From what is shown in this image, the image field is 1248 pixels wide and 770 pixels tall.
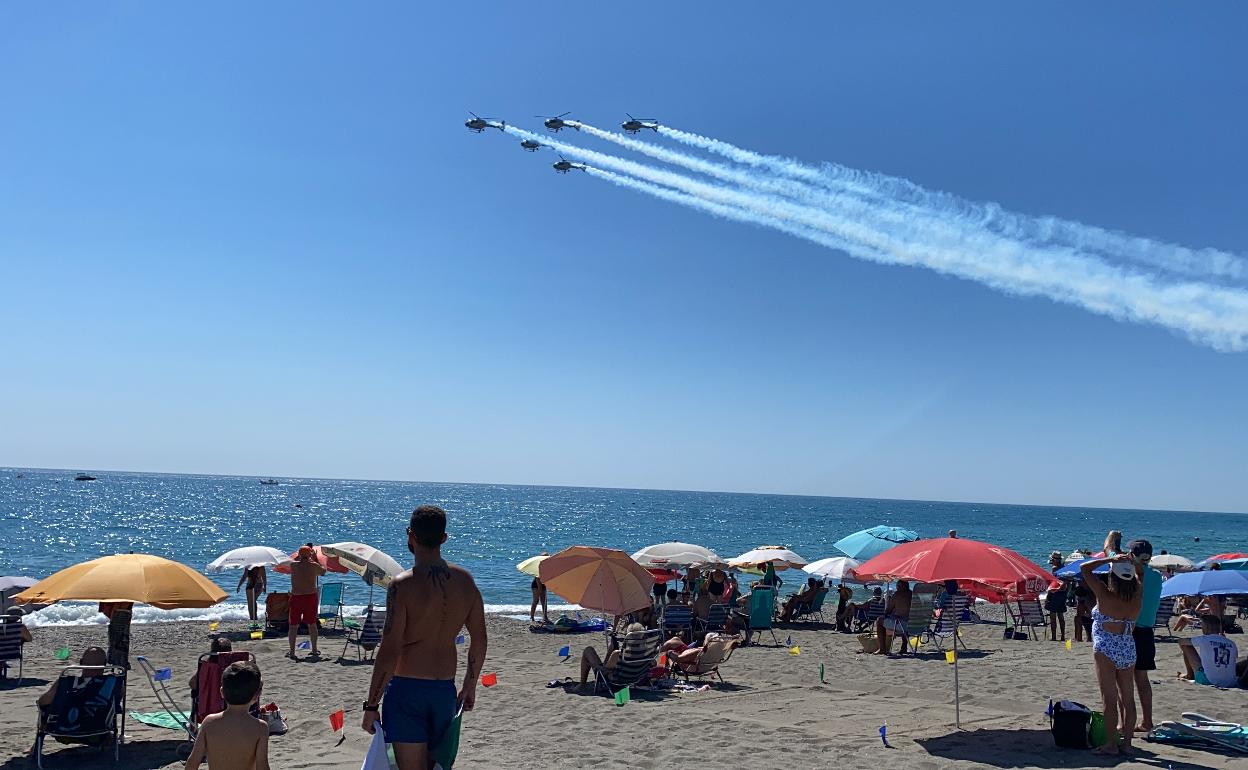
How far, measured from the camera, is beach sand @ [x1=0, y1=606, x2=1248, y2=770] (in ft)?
21.6

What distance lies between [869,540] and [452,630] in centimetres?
1302

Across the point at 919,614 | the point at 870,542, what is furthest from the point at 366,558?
the point at 870,542

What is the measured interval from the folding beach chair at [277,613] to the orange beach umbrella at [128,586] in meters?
7.75

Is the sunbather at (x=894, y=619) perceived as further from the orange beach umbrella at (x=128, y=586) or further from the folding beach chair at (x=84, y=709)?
the folding beach chair at (x=84, y=709)

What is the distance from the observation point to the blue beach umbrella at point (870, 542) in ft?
51.5

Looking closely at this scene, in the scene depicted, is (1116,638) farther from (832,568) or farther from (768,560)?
(768,560)

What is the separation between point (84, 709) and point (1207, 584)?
11263 millimetres

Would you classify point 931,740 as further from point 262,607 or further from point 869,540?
point 262,607

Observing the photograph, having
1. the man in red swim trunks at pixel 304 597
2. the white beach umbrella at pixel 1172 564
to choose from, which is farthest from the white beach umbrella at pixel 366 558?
the white beach umbrella at pixel 1172 564

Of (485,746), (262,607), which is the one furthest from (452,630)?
(262,607)

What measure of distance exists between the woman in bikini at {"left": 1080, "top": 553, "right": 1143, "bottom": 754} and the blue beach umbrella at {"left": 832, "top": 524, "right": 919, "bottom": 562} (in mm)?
8978

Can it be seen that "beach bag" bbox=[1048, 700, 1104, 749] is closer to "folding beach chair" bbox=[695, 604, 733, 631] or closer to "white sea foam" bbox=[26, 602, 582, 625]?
"folding beach chair" bbox=[695, 604, 733, 631]

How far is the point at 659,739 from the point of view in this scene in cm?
725

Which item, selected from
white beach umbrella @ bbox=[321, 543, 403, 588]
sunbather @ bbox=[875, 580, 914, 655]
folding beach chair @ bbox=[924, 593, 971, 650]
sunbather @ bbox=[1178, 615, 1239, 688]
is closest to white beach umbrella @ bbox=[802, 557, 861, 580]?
folding beach chair @ bbox=[924, 593, 971, 650]
